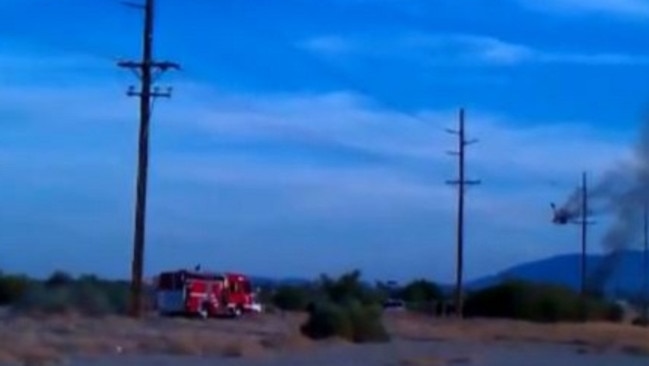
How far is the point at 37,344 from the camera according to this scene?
5778 cm

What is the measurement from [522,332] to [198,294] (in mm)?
17164

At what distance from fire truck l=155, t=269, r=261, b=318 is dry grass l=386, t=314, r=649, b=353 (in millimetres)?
8811

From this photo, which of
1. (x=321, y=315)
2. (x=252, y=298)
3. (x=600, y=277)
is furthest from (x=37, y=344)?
(x=600, y=277)

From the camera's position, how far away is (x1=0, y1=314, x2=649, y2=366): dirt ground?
187 feet

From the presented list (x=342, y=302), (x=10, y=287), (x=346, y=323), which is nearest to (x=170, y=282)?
(x=342, y=302)

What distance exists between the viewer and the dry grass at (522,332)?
279 ft

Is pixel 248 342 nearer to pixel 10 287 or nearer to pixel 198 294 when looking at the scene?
pixel 198 294

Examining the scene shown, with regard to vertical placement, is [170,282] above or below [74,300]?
above

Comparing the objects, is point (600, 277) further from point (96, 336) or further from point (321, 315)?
point (96, 336)

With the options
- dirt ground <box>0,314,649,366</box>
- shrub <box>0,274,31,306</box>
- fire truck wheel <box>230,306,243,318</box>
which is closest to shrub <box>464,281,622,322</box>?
dirt ground <box>0,314,649,366</box>

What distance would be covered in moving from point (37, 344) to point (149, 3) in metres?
19.3

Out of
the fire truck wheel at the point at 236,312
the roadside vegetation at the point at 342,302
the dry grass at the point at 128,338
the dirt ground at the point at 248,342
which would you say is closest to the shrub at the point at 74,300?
the roadside vegetation at the point at 342,302

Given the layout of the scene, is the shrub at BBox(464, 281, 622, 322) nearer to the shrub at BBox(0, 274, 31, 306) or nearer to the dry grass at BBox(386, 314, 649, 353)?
the dry grass at BBox(386, 314, 649, 353)

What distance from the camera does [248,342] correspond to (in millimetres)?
65938
